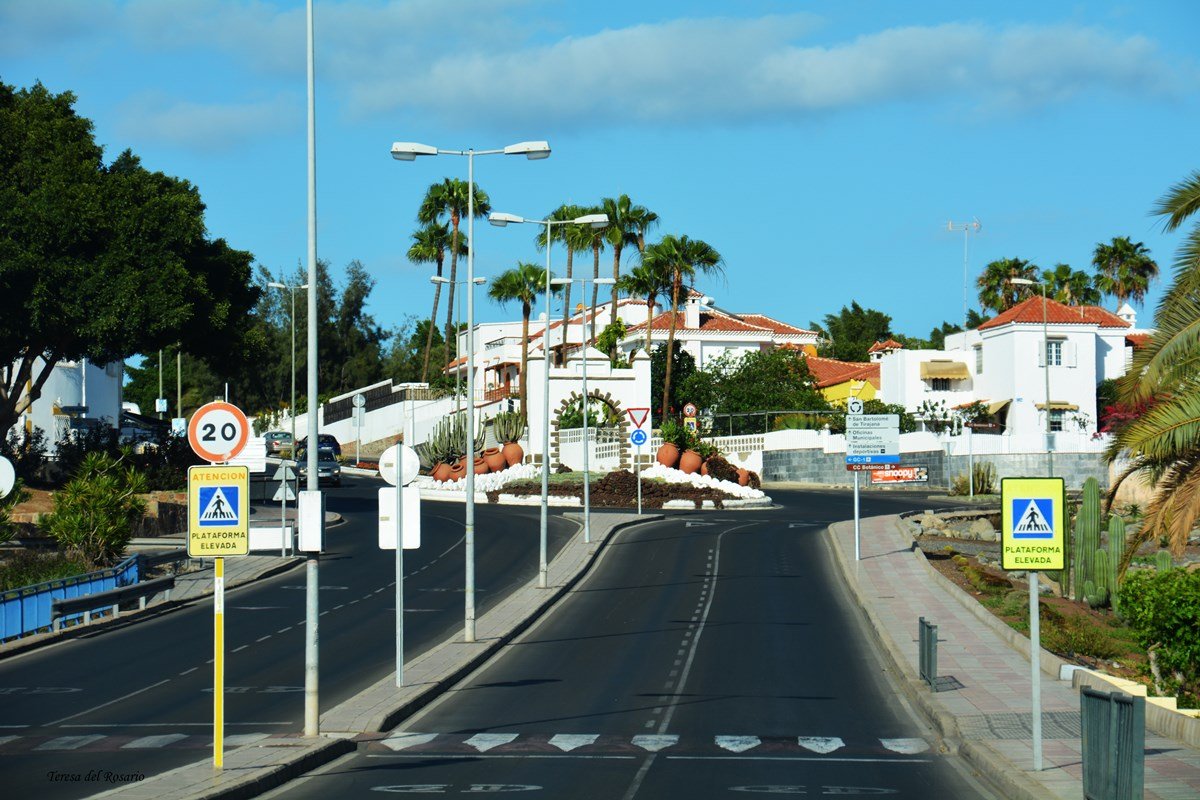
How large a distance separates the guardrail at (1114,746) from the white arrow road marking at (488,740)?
6650 millimetres

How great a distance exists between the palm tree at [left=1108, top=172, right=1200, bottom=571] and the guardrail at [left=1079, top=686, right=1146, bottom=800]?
5.16 m

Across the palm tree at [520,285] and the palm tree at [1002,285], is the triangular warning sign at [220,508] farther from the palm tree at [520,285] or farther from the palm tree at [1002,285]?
the palm tree at [1002,285]

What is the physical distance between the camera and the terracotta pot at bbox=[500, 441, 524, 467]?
211ft

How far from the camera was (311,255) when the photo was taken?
16641mm

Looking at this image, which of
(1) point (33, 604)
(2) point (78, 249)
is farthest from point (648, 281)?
(1) point (33, 604)

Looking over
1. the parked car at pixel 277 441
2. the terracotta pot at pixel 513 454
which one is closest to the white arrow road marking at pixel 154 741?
the terracotta pot at pixel 513 454

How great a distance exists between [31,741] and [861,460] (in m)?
25.9

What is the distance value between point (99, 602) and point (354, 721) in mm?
13112

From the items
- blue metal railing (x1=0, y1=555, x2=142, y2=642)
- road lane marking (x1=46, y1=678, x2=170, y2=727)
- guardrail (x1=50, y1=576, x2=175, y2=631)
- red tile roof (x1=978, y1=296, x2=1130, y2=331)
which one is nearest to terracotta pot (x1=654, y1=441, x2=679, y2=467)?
red tile roof (x1=978, y1=296, x2=1130, y2=331)

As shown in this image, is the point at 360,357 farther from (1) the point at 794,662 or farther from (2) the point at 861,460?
(1) the point at 794,662

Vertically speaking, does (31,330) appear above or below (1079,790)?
above

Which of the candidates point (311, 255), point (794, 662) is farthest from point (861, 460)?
point (311, 255)

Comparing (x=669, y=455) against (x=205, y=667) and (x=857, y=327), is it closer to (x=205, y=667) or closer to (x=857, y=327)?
(x=205, y=667)

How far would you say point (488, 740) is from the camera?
631 inches
